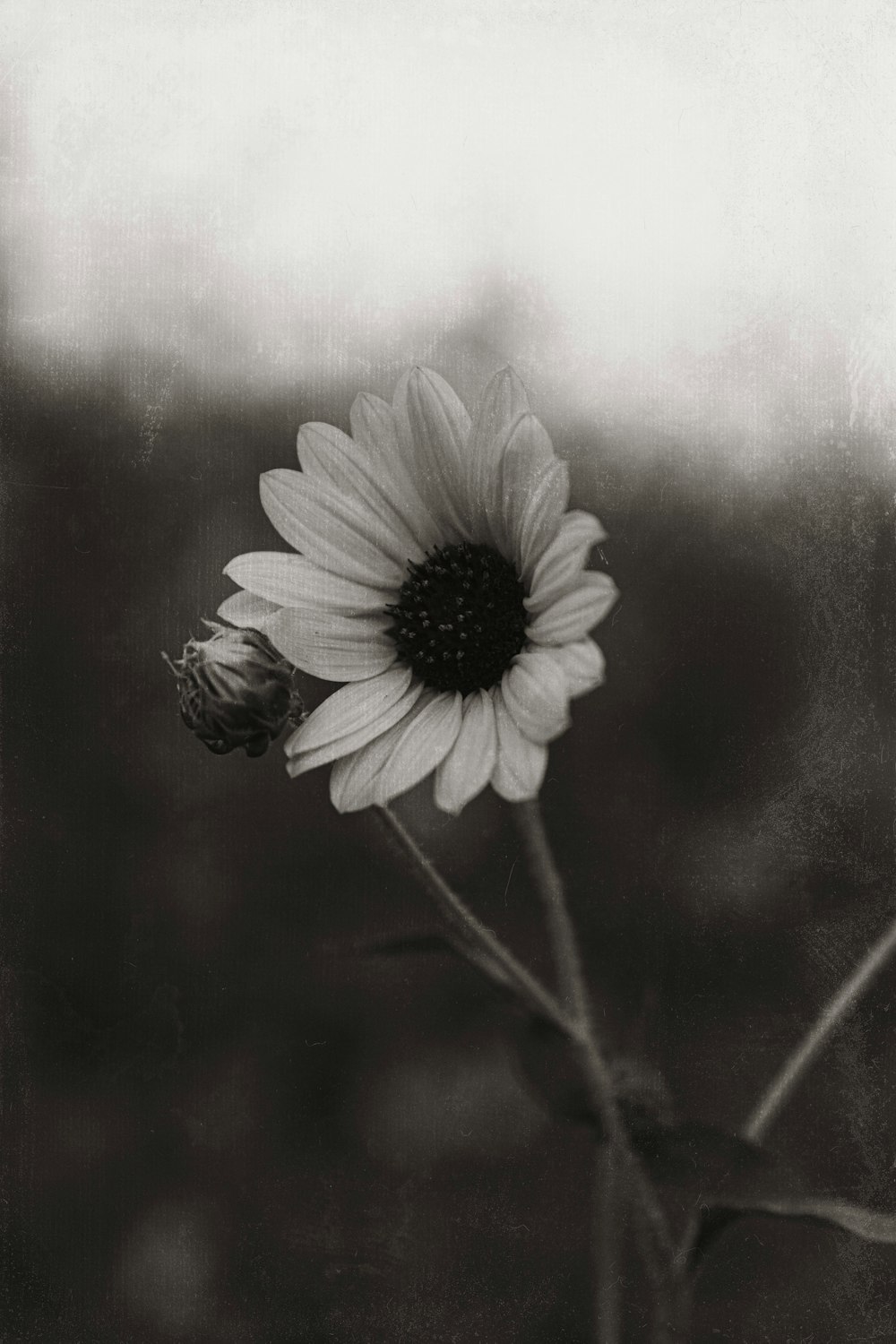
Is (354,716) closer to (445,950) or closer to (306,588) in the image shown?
(306,588)

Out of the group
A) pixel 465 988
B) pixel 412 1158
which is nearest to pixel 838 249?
pixel 465 988

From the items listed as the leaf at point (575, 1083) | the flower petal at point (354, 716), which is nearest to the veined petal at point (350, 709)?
the flower petal at point (354, 716)

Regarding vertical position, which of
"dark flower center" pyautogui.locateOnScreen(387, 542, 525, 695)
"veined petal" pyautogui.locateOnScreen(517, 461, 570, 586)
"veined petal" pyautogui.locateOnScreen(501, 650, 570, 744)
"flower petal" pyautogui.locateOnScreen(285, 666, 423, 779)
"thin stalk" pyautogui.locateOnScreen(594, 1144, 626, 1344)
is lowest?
"thin stalk" pyautogui.locateOnScreen(594, 1144, 626, 1344)

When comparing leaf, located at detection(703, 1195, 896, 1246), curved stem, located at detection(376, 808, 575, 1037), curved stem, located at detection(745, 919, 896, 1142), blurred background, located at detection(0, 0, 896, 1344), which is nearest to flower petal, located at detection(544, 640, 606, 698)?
blurred background, located at detection(0, 0, 896, 1344)

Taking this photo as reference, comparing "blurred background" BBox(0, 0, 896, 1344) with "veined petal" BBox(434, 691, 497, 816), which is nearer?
"veined petal" BBox(434, 691, 497, 816)

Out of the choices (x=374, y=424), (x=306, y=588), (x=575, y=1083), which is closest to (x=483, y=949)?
(x=575, y=1083)

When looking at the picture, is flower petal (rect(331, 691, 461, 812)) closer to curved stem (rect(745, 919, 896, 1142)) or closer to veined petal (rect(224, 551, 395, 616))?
veined petal (rect(224, 551, 395, 616))

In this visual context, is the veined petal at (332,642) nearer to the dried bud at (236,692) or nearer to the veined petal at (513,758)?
the dried bud at (236,692)
